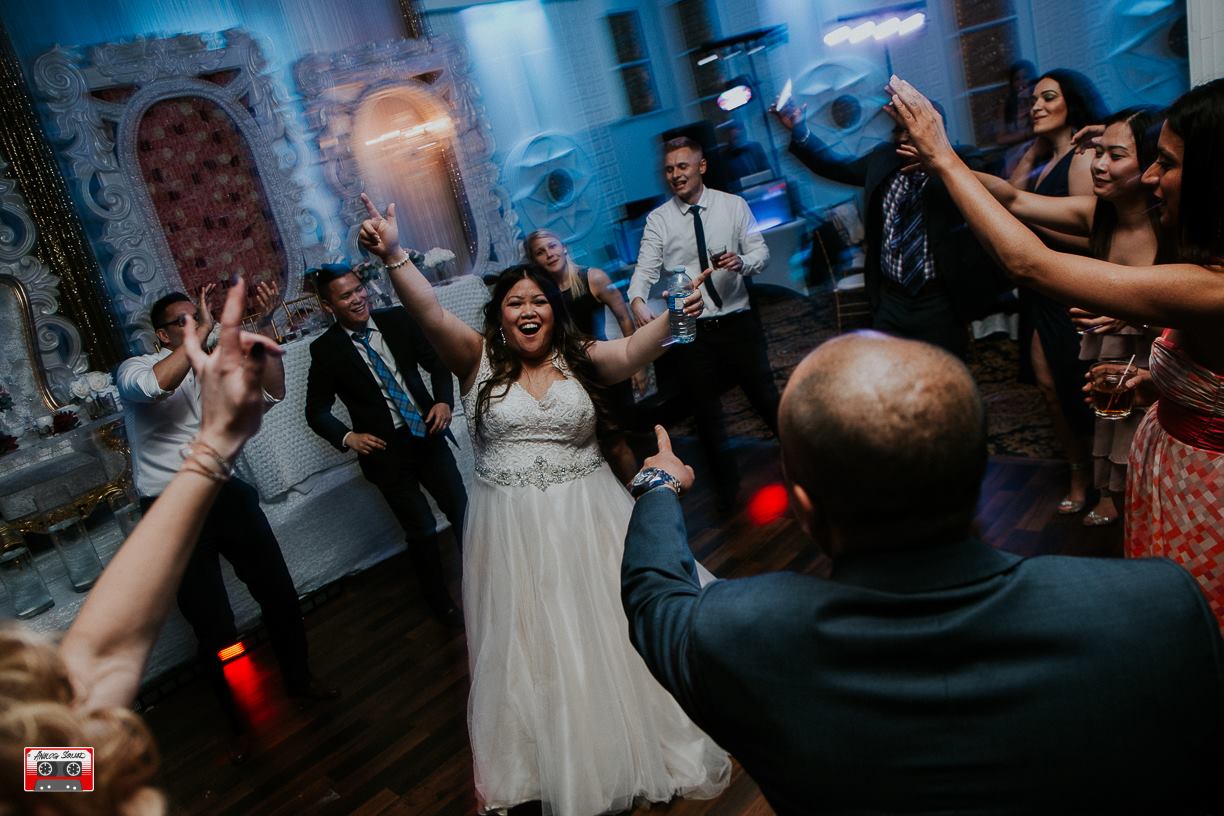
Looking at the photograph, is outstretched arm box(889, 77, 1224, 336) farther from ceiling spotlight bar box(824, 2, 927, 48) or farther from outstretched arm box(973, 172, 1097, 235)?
ceiling spotlight bar box(824, 2, 927, 48)

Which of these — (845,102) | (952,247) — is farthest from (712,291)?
(845,102)

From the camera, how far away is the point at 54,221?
4371 mm

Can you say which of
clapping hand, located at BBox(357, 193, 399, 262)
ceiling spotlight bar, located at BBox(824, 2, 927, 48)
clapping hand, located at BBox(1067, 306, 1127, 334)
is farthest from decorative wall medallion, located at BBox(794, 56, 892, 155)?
clapping hand, located at BBox(357, 193, 399, 262)

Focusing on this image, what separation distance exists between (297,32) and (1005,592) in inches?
244

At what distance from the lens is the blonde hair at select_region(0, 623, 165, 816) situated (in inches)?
25.5

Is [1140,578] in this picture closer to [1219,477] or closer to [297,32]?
[1219,477]

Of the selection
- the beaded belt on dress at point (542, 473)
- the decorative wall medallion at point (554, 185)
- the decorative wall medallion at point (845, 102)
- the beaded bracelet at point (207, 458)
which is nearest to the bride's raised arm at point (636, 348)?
the beaded belt on dress at point (542, 473)

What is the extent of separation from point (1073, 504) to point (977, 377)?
1782 mm

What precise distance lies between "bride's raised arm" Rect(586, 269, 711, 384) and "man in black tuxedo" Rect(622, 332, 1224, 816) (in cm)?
132

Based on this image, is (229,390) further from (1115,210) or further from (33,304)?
(33,304)

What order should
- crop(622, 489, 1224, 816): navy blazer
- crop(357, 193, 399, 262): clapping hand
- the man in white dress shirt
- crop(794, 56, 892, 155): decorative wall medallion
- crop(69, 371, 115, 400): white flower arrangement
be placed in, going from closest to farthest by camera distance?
1. crop(622, 489, 1224, 816): navy blazer
2. crop(357, 193, 399, 262): clapping hand
3. the man in white dress shirt
4. crop(69, 371, 115, 400): white flower arrangement
5. crop(794, 56, 892, 155): decorative wall medallion

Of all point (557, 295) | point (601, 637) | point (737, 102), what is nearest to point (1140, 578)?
point (601, 637)

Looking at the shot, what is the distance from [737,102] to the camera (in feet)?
27.9

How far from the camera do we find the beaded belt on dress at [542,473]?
2.25 m
